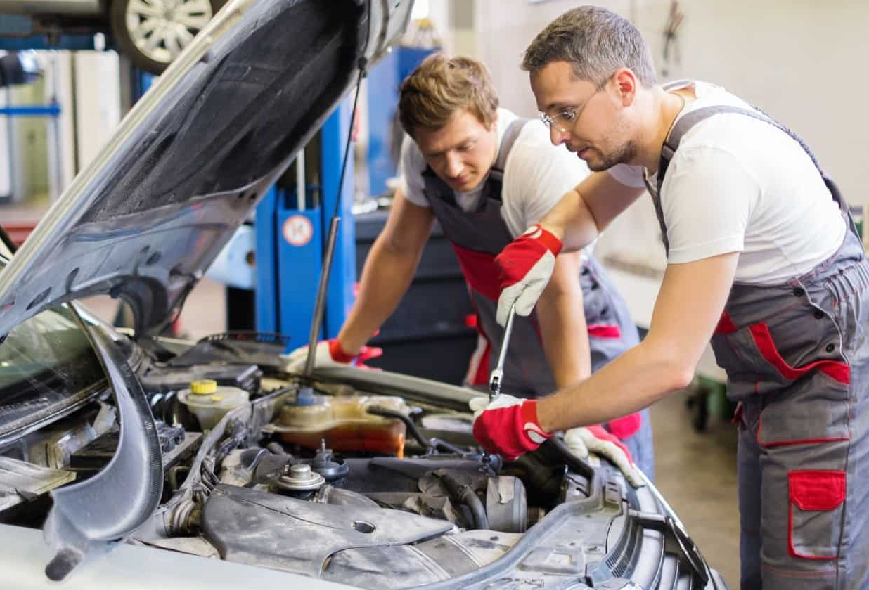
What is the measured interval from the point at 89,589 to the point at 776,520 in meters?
1.34

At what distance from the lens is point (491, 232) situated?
2.75 metres

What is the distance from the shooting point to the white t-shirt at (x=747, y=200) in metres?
1.78

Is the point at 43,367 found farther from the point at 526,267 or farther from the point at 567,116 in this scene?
the point at 567,116

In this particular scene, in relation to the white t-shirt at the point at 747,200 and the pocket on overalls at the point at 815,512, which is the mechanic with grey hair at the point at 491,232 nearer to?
the pocket on overalls at the point at 815,512

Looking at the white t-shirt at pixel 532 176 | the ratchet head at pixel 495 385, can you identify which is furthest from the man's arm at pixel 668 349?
the white t-shirt at pixel 532 176

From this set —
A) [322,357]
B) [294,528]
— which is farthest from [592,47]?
[322,357]

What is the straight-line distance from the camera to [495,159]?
2.55 meters

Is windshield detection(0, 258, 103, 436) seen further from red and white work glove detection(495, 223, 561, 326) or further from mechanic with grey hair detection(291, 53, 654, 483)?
red and white work glove detection(495, 223, 561, 326)

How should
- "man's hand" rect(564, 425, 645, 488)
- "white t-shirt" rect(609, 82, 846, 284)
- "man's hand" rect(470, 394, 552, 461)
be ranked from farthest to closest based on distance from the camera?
"man's hand" rect(564, 425, 645, 488) → "man's hand" rect(470, 394, 552, 461) → "white t-shirt" rect(609, 82, 846, 284)

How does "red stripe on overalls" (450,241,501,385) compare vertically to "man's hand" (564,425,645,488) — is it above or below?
above

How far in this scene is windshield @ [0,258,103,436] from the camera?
1837mm

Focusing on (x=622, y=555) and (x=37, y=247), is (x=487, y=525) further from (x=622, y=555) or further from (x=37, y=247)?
(x=37, y=247)

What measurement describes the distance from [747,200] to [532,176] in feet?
2.59

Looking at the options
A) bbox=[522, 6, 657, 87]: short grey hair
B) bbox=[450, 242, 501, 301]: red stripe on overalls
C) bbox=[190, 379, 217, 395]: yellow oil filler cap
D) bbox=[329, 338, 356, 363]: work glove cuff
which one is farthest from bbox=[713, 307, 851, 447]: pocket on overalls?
bbox=[329, 338, 356, 363]: work glove cuff
